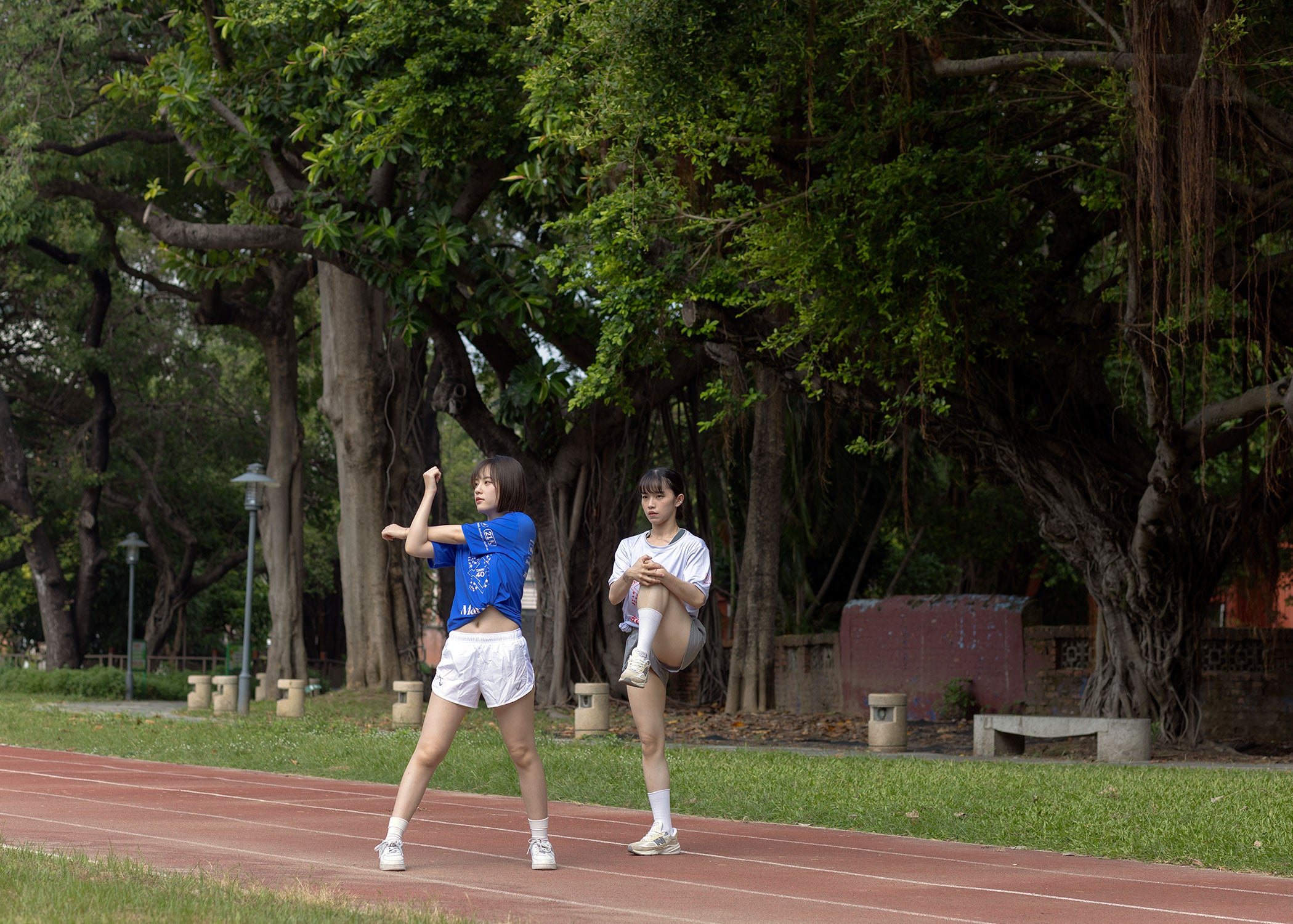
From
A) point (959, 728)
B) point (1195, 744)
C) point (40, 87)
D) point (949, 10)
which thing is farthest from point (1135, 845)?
point (40, 87)

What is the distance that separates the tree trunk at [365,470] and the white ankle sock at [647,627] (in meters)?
15.7

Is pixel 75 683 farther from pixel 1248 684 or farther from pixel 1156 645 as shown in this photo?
pixel 1248 684

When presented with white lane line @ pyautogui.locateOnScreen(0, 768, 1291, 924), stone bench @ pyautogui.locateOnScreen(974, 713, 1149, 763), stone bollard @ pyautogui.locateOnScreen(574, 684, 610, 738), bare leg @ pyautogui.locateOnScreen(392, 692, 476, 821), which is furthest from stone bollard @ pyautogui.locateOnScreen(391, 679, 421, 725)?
bare leg @ pyautogui.locateOnScreen(392, 692, 476, 821)

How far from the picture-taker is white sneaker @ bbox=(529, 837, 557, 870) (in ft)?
20.5

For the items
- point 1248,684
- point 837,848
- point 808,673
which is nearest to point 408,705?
point 808,673

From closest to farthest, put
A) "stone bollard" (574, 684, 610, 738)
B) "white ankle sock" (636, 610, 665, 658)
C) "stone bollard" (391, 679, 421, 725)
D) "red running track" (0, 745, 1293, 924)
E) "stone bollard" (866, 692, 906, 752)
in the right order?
"red running track" (0, 745, 1293, 924) → "white ankle sock" (636, 610, 665, 658) → "stone bollard" (866, 692, 906, 752) → "stone bollard" (574, 684, 610, 738) → "stone bollard" (391, 679, 421, 725)

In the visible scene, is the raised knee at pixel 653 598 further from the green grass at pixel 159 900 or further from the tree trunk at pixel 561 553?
the tree trunk at pixel 561 553

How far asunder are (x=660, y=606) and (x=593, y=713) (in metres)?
9.21

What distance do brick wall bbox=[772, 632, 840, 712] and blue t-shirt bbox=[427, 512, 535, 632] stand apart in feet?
49.7

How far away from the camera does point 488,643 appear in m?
6.28

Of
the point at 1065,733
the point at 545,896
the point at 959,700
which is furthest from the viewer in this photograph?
the point at 959,700

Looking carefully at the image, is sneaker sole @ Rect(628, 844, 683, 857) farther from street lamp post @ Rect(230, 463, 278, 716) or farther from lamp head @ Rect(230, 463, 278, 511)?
lamp head @ Rect(230, 463, 278, 511)

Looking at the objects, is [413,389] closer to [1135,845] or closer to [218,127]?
[218,127]

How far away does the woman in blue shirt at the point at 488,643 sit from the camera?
6.24 m
